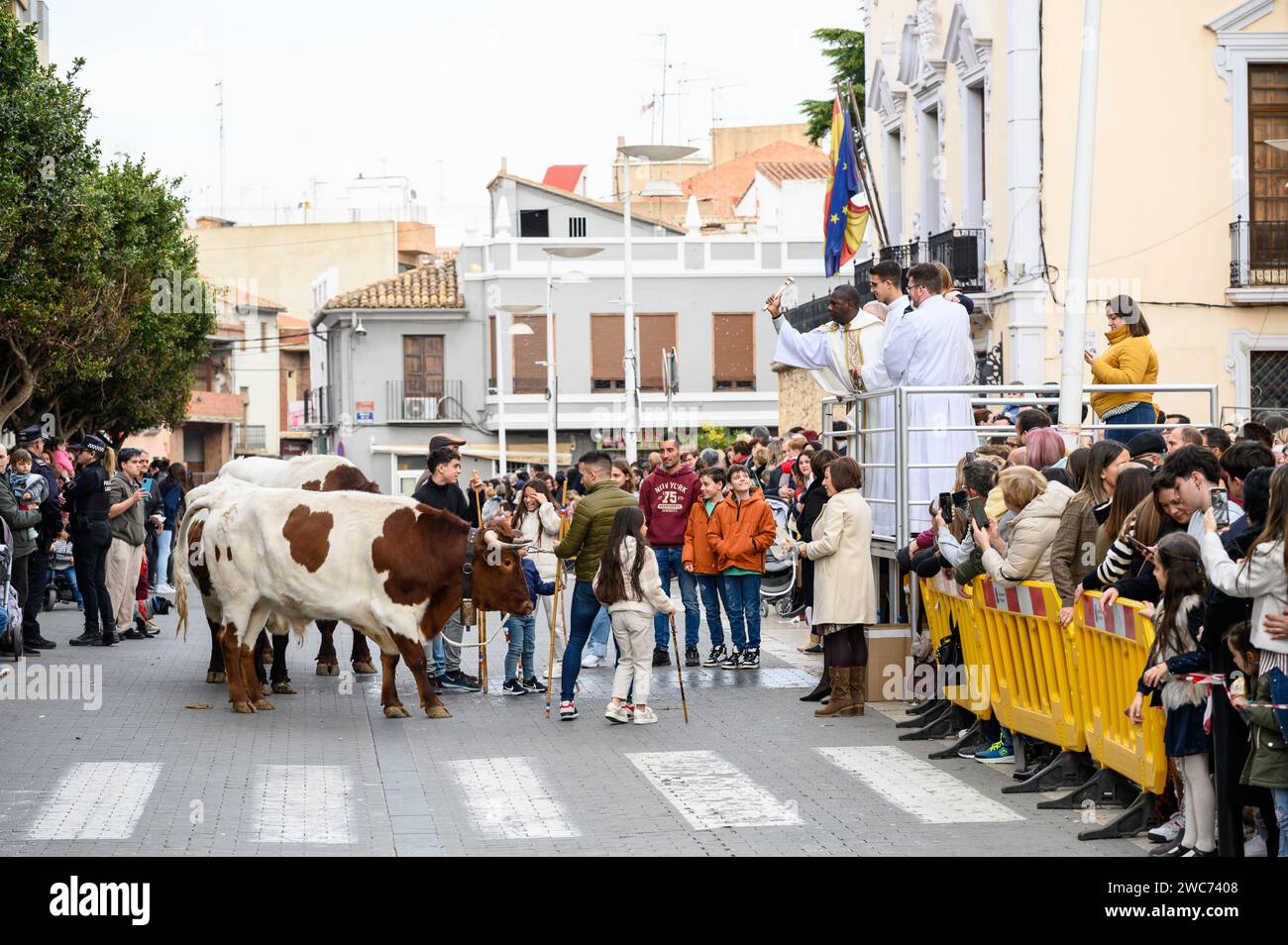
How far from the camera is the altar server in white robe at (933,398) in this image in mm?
13695

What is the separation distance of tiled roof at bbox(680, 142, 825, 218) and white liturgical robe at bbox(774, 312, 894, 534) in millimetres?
53259

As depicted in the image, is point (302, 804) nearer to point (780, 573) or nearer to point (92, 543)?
point (92, 543)

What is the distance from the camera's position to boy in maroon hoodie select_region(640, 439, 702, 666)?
16703 mm

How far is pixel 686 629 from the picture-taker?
55.0 feet

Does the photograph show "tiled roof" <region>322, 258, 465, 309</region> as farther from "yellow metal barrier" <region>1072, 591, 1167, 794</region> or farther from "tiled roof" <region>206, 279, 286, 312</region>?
"yellow metal barrier" <region>1072, 591, 1167, 794</region>

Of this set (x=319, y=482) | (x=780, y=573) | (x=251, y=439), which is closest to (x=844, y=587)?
(x=319, y=482)

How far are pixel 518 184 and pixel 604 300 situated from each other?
6813 mm

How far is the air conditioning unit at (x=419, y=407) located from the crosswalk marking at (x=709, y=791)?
4463 cm

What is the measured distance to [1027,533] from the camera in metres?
10.5

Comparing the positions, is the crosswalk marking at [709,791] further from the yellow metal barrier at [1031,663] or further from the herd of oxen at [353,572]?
the herd of oxen at [353,572]

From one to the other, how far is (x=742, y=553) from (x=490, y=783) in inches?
229

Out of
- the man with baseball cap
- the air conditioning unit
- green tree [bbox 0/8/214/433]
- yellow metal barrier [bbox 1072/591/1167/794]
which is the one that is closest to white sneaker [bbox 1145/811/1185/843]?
yellow metal barrier [bbox 1072/591/1167/794]

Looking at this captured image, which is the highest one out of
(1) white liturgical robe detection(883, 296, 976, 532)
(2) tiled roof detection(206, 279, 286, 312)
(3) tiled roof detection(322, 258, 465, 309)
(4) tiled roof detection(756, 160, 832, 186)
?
(4) tiled roof detection(756, 160, 832, 186)

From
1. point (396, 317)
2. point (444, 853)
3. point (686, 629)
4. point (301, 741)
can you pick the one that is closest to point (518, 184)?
point (396, 317)
